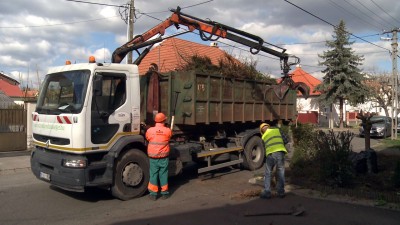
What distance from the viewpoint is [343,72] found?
Result: 125 feet

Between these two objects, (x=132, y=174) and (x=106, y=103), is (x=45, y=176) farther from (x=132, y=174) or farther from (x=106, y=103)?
(x=106, y=103)

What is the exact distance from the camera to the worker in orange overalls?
25.4ft

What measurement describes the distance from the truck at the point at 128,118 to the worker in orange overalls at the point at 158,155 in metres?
0.29

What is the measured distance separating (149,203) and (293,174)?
3.72m

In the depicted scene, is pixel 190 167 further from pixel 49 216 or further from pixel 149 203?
pixel 49 216

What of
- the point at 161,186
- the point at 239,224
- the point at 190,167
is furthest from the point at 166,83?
the point at 239,224

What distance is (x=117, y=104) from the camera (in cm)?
779

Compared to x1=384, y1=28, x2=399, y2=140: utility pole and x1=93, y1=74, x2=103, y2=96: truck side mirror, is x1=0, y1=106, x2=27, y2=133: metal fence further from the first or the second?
x1=384, y1=28, x2=399, y2=140: utility pole

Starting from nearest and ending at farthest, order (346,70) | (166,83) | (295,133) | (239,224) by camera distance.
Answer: (239,224)
(166,83)
(295,133)
(346,70)

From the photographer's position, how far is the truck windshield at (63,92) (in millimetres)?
7293

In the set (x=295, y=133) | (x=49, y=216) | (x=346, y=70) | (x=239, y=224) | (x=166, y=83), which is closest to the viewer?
(x=239, y=224)

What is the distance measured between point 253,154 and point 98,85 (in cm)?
568

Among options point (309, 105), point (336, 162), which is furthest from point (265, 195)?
point (309, 105)

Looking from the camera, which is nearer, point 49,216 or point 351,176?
point 49,216
